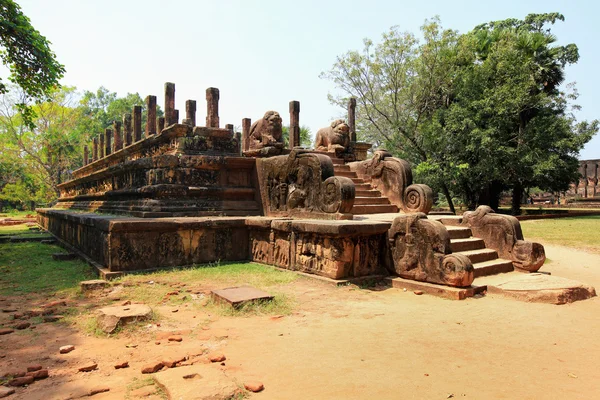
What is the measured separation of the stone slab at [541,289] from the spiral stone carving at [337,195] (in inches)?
81.1

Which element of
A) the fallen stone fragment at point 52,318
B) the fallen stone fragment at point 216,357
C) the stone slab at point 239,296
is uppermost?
the stone slab at point 239,296

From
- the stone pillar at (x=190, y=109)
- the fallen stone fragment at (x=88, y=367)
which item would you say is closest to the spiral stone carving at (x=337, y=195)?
the fallen stone fragment at (x=88, y=367)

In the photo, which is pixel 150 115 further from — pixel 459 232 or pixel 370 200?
pixel 459 232

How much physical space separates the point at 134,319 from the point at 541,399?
304 centimetres

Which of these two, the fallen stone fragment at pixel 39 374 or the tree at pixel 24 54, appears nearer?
the fallen stone fragment at pixel 39 374

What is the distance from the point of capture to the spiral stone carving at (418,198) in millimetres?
7243

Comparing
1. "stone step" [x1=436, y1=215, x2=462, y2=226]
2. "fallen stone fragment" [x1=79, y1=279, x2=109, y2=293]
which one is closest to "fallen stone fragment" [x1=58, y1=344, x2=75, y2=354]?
"fallen stone fragment" [x1=79, y1=279, x2=109, y2=293]

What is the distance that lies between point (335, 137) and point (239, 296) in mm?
5940

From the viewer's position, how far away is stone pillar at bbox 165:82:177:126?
31.7 ft

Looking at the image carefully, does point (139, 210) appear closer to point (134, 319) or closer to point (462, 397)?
point (134, 319)

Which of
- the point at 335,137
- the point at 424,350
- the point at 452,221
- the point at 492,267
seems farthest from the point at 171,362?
the point at 335,137

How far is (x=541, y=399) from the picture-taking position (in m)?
2.23

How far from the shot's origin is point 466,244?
231 inches

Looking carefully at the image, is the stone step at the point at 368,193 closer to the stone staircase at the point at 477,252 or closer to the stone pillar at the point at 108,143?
the stone staircase at the point at 477,252
